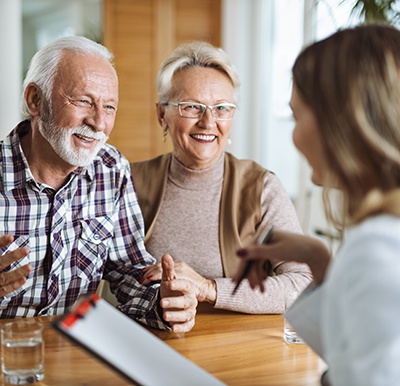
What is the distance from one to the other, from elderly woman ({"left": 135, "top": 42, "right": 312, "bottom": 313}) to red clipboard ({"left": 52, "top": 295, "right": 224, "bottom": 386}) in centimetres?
98

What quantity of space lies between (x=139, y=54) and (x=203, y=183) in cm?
322

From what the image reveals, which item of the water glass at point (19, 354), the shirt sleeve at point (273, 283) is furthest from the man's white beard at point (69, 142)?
the water glass at point (19, 354)

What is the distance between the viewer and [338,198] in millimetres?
1119

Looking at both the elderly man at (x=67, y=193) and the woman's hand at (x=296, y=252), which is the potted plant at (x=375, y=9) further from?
the woman's hand at (x=296, y=252)

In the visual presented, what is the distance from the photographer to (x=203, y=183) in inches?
92.3

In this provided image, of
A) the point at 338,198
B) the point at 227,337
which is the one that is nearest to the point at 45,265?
the point at 227,337

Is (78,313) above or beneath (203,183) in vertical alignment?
above

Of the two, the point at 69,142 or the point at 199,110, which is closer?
the point at 69,142

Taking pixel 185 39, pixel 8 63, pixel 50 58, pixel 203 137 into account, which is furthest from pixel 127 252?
pixel 185 39

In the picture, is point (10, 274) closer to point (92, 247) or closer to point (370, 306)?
point (92, 247)

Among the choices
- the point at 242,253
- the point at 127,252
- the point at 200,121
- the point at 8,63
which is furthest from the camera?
the point at 8,63

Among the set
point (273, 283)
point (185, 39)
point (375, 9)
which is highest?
point (375, 9)

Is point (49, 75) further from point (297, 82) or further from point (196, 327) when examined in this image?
point (297, 82)

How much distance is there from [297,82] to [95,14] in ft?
15.4
